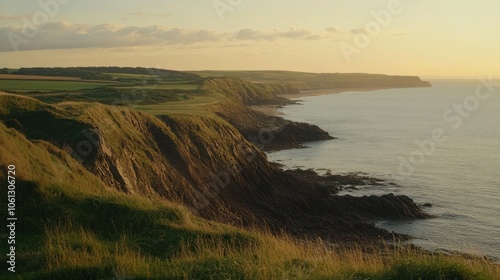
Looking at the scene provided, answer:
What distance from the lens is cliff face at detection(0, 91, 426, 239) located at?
23.2m

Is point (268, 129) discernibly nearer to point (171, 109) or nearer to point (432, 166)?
point (171, 109)

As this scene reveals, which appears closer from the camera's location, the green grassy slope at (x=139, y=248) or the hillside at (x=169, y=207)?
the green grassy slope at (x=139, y=248)

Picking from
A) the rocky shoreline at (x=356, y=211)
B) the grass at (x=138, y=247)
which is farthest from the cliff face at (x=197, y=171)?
the grass at (x=138, y=247)

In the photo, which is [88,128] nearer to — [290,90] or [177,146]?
[177,146]

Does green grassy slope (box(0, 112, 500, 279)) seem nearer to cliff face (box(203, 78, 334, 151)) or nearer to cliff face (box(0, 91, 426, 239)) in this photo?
cliff face (box(0, 91, 426, 239))

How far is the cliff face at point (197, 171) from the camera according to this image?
23.2 m

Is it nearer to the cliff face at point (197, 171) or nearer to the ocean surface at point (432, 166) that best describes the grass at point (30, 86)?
the cliff face at point (197, 171)

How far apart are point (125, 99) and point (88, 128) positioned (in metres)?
29.4

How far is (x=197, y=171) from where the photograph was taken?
34.1 metres

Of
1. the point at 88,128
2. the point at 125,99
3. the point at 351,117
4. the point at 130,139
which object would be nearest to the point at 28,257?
the point at 88,128

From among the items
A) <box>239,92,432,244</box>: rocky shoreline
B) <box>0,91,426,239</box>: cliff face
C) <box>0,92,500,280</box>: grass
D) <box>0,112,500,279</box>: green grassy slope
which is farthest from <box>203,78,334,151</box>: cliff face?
<box>0,112,500,279</box>: green grassy slope

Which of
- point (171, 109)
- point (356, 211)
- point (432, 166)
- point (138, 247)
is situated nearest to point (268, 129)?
point (171, 109)

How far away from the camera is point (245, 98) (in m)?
121

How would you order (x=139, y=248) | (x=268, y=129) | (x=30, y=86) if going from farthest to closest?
(x=268, y=129) < (x=30, y=86) < (x=139, y=248)
